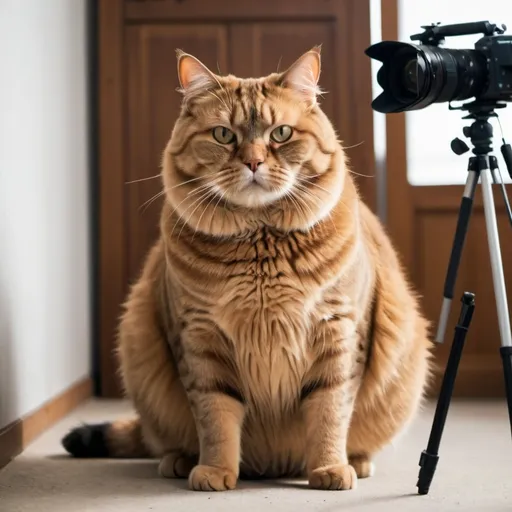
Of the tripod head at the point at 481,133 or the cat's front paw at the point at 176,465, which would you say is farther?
the cat's front paw at the point at 176,465

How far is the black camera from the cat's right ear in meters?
0.38

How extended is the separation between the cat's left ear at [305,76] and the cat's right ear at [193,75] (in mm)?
147

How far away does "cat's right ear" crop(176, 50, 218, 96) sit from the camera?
5.94 feet

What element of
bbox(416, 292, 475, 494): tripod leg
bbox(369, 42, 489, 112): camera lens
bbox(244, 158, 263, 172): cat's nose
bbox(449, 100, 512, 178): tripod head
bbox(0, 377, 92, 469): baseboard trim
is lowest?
bbox(0, 377, 92, 469): baseboard trim

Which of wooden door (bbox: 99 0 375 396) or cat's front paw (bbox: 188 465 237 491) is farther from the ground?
wooden door (bbox: 99 0 375 396)

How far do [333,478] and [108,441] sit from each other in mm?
631

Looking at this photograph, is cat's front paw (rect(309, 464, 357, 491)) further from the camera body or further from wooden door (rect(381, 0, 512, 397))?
wooden door (rect(381, 0, 512, 397))

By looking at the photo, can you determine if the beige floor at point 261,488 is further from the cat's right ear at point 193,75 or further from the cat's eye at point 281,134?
the cat's right ear at point 193,75

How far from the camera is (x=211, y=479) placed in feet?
5.77

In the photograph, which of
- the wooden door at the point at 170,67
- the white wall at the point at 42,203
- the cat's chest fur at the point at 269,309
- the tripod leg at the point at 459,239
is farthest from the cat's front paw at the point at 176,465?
the wooden door at the point at 170,67

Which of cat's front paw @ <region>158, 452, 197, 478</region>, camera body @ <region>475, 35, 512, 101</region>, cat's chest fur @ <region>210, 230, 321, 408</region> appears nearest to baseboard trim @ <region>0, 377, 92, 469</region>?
cat's front paw @ <region>158, 452, 197, 478</region>

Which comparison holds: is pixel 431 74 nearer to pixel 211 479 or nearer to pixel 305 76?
pixel 305 76

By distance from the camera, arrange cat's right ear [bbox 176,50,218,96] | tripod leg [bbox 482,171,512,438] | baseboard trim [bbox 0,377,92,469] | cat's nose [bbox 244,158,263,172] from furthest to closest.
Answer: baseboard trim [bbox 0,377,92,469]
cat's right ear [bbox 176,50,218,96]
cat's nose [bbox 244,158,263,172]
tripod leg [bbox 482,171,512,438]

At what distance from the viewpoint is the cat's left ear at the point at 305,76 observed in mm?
1798
